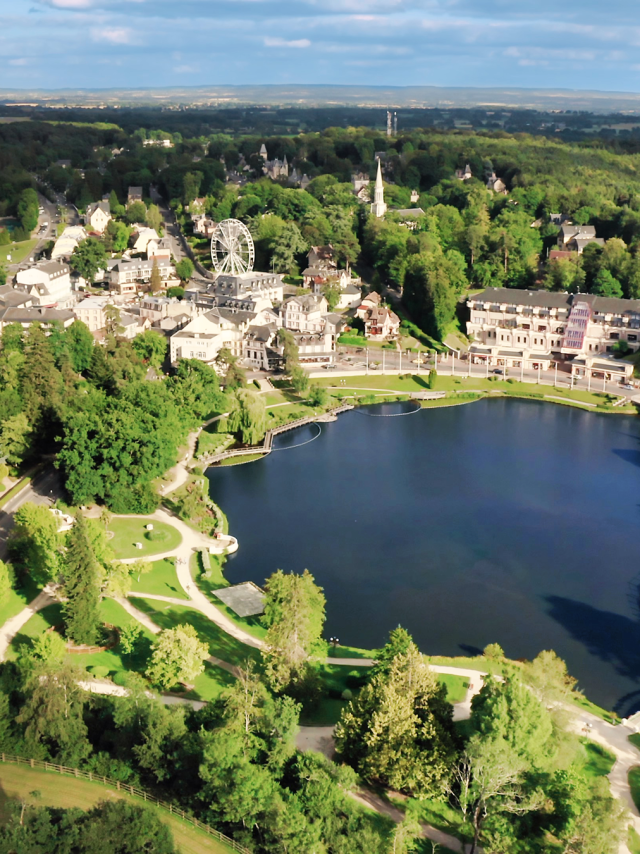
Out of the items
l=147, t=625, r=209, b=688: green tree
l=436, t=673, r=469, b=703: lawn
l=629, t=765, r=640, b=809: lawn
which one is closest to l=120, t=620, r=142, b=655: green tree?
l=147, t=625, r=209, b=688: green tree

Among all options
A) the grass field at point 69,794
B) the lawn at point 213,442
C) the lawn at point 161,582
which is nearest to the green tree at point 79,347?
the lawn at point 213,442

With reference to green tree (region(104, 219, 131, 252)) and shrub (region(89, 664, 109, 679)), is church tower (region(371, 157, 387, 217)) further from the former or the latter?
shrub (region(89, 664, 109, 679))

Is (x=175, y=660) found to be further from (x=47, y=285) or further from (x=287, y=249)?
(x=287, y=249)

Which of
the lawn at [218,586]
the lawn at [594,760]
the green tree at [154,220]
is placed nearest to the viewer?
the lawn at [594,760]

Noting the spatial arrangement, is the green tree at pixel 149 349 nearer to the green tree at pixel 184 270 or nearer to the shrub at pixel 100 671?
the green tree at pixel 184 270

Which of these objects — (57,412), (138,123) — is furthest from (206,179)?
(138,123)

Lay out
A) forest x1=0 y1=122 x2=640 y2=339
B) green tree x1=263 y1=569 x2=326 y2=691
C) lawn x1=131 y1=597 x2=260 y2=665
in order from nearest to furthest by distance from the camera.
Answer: green tree x1=263 y1=569 x2=326 y2=691
lawn x1=131 y1=597 x2=260 y2=665
forest x1=0 y1=122 x2=640 y2=339

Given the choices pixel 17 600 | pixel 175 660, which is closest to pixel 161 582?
pixel 17 600
